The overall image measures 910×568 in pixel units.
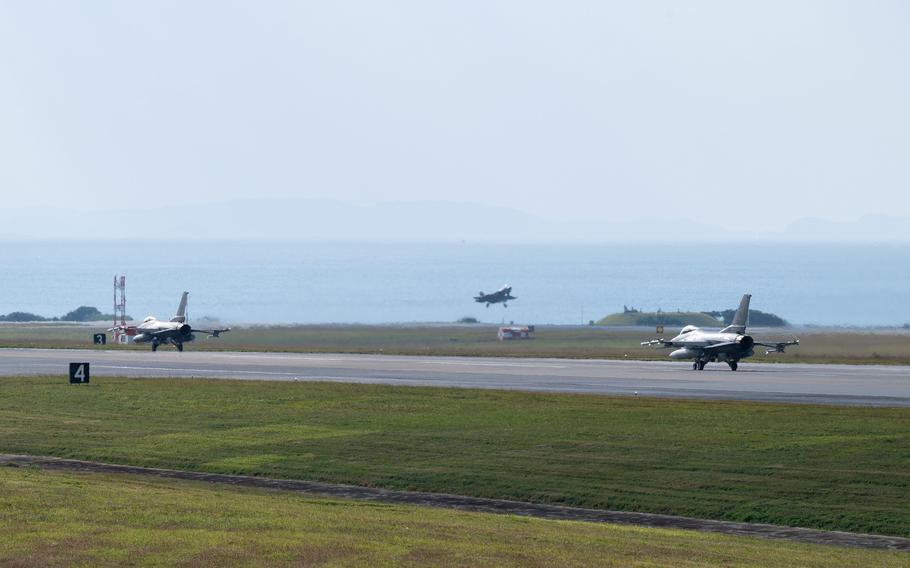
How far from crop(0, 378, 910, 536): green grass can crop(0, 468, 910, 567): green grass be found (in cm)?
508

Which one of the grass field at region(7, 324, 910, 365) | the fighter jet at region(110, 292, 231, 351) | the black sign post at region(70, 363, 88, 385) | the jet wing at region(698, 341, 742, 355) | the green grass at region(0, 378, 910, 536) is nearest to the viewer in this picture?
the green grass at region(0, 378, 910, 536)

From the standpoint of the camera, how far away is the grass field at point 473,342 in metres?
93.4

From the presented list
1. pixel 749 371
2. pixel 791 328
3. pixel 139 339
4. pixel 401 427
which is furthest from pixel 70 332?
pixel 401 427

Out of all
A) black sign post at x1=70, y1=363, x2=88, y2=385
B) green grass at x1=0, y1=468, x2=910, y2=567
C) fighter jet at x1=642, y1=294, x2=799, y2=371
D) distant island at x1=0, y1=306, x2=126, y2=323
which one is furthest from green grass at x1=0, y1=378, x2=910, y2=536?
distant island at x1=0, y1=306, x2=126, y2=323

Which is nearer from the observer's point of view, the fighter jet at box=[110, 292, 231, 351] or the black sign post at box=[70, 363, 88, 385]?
the black sign post at box=[70, 363, 88, 385]

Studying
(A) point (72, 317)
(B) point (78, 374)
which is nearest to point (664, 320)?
(A) point (72, 317)

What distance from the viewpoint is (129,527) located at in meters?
21.8

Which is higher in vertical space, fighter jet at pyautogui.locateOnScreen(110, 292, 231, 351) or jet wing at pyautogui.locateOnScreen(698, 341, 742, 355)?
fighter jet at pyautogui.locateOnScreen(110, 292, 231, 351)

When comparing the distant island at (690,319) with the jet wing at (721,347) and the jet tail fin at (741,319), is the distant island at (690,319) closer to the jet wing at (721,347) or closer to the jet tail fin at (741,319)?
the jet tail fin at (741,319)

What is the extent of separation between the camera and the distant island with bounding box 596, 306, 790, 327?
479ft

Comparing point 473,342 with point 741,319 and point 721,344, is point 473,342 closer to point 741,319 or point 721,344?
point 741,319

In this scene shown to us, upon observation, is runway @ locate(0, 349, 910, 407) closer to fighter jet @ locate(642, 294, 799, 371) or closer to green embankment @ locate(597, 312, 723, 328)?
fighter jet @ locate(642, 294, 799, 371)

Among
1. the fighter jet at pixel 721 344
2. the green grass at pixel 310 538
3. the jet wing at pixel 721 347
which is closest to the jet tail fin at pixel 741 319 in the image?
the fighter jet at pixel 721 344

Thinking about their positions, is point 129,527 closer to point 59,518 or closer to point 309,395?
point 59,518
